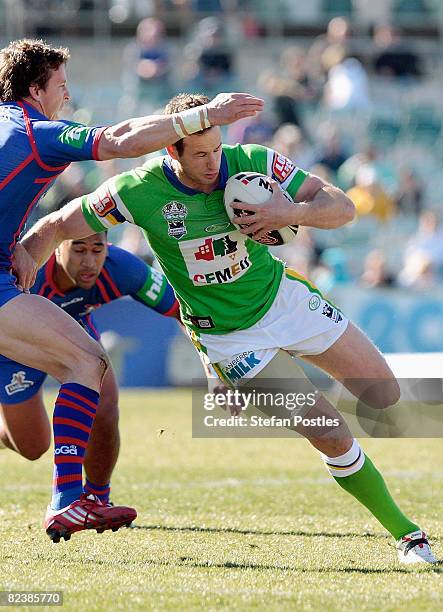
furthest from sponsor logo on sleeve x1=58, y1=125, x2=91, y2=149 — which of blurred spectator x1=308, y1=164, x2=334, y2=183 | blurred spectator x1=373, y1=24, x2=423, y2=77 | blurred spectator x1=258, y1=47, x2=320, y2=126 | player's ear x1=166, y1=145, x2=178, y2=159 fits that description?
blurred spectator x1=373, y1=24, x2=423, y2=77

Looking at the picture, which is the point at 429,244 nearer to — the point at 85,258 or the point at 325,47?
the point at 325,47

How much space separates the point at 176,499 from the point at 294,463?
82.3 inches

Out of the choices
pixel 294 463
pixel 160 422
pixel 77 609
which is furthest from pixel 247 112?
pixel 160 422

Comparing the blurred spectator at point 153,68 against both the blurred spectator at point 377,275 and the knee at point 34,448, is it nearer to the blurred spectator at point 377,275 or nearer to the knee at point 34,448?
the blurred spectator at point 377,275

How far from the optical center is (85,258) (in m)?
6.92

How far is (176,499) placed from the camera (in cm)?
783

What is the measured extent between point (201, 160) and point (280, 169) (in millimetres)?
494

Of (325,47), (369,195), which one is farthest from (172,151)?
(325,47)

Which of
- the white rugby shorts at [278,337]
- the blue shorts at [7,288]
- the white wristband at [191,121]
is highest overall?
the white wristband at [191,121]

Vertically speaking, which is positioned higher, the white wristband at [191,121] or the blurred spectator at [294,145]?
the white wristband at [191,121]

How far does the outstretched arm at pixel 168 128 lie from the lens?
522 centimetres

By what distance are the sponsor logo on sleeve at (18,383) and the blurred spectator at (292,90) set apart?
11.7 meters

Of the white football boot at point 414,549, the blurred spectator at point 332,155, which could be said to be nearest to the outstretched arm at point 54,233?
the white football boot at point 414,549

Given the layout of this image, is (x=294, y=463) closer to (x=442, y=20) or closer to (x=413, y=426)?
(x=413, y=426)
